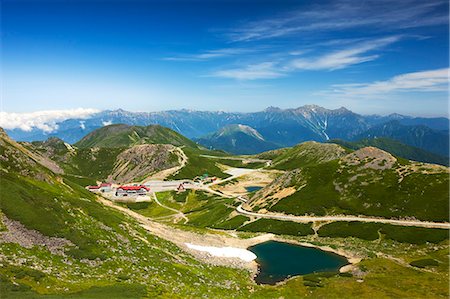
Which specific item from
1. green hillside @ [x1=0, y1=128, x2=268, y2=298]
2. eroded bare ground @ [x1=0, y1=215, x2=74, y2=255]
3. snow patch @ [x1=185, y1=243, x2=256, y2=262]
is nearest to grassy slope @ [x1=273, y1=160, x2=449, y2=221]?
snow patch @ [x1=185, y1=243, x2=256, y2=262]

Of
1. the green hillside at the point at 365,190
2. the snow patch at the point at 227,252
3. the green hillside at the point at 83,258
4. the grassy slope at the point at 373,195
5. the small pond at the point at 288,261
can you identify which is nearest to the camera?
the green hillside at the point at 83,258

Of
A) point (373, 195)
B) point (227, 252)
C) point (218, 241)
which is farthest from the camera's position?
point (373, 195)

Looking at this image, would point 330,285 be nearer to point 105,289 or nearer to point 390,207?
point 105,289

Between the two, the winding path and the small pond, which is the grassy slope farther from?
the small pond

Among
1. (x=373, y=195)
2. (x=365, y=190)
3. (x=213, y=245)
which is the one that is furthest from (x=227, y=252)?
(x=365, y=190)

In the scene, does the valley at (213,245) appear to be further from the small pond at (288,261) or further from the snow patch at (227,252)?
the small pond at (288,261)

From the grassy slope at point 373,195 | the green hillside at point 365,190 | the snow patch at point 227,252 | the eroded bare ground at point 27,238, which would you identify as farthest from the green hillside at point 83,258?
the green hillside at point 365,190

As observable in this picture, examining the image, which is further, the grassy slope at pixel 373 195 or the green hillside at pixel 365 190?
the green hillside at pixel 365 190

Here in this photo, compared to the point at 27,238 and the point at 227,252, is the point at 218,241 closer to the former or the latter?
the point at 227,252
